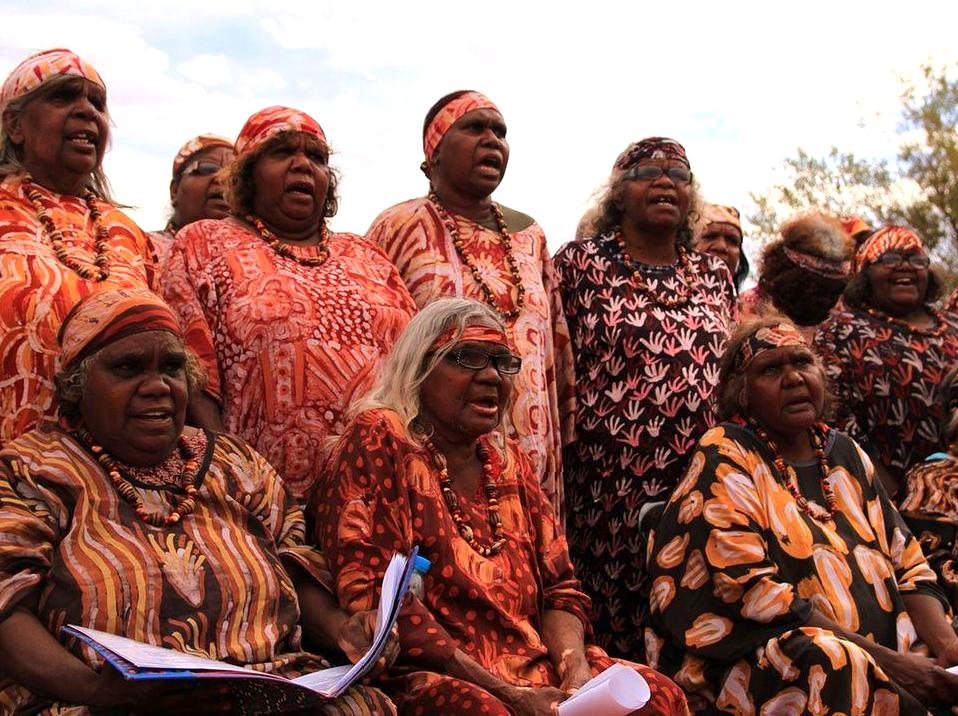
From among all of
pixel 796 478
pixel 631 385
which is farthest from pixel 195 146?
pixel 796 478

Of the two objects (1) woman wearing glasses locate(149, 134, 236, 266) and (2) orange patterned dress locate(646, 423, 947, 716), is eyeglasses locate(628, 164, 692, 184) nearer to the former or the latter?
(2) orange patterned dress locate(646, 423, 947, 716)

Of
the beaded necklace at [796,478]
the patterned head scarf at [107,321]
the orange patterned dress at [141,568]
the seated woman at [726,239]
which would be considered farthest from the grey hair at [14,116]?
the seated woman at [726,239]

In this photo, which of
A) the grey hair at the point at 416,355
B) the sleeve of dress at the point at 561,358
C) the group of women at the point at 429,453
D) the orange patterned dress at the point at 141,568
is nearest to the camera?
the orange patterned dress at the point at 141,568

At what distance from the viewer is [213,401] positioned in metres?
4.75

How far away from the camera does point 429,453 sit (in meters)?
4.46

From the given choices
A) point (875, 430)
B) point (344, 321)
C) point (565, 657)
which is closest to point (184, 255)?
point (344, 321)

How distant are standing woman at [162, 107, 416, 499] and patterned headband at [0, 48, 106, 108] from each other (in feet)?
2.40

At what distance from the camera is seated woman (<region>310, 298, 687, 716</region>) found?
4023mm

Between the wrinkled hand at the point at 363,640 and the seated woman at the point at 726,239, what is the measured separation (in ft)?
13.3

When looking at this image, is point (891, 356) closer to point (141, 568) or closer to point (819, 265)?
point (819, 265)

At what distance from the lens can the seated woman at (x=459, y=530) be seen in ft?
13.2

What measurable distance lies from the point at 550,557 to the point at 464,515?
0.39 meters

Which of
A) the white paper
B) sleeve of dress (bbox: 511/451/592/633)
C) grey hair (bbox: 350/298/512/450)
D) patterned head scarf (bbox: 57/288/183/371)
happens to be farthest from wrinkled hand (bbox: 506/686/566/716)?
patterned head scarf (bbox: 57/288/183/371)

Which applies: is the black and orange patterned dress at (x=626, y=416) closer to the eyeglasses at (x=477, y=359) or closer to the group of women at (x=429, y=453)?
the group of women at (x=429, y=453)
